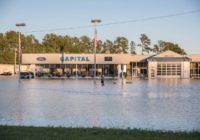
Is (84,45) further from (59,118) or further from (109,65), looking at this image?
(59,118)

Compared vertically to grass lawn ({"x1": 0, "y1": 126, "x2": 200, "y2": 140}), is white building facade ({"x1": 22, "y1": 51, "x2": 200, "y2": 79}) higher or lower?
higher

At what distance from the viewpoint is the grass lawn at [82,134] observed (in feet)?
33.7

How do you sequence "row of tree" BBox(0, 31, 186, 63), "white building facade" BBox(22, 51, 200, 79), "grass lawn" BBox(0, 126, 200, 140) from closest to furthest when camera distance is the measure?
"grass lawn" BBox(0, 126, 200, 140) < "white building facade" BBox(22, 51, 200, 79) < "row of tree" BBox(0, 31, 186, 63)

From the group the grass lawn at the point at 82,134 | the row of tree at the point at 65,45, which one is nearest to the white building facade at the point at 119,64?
the row of tree at the point at 65,45

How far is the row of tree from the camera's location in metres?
135

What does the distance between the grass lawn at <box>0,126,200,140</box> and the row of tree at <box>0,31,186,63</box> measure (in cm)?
11792

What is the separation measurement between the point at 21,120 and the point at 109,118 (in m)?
3.10

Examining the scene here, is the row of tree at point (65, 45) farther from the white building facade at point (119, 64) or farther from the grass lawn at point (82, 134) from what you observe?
the grass lawn at point (82, 134)

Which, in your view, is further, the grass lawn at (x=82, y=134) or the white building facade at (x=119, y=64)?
the white building facade at (x=119, y=64)

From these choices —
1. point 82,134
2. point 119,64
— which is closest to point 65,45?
point 119,64

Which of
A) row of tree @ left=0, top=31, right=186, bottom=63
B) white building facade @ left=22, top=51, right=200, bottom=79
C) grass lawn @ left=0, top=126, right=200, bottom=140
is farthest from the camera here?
row of tree @ left=0, top=31, right=186, bottom=63

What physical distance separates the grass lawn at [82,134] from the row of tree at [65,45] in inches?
4643

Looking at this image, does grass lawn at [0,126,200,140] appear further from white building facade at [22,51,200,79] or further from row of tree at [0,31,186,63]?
row of tree at [0,31,186,63]

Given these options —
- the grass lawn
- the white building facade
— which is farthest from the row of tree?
the grass lawn
